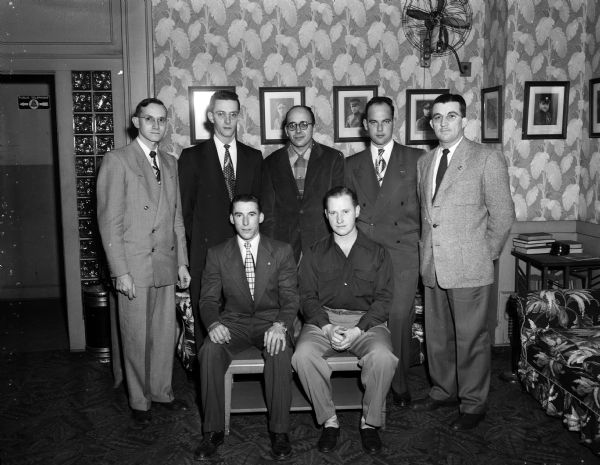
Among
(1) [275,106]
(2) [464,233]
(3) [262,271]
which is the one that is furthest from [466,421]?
(1) [275,106]

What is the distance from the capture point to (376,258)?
326 cm

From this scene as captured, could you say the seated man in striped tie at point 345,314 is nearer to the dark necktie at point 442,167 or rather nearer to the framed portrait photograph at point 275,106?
the dark necktie at point 442,167

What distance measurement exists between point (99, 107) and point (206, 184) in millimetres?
1657

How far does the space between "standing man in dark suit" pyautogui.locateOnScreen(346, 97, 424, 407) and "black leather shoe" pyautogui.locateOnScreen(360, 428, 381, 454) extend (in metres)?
0.59

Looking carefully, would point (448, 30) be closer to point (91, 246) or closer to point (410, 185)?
point (410, 185)

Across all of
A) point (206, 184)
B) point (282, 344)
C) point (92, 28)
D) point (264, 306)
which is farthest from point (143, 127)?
point (92, 28)

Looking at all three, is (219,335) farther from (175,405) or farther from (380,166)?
(380,166)

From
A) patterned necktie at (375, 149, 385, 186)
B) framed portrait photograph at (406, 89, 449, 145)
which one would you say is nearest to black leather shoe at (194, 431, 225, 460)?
patterned necktie at (375, 149, 385, 186)

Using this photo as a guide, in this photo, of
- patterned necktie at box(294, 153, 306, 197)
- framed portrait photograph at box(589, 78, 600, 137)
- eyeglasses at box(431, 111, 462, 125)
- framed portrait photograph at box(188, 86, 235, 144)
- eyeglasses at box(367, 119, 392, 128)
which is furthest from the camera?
framed portrait photograph at box(188, 86, 235, 144)

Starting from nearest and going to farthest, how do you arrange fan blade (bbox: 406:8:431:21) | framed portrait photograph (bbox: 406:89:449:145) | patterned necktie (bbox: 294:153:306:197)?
patterned necktie (bbox: 294:153:306:197), fan blade (bbox: 406:8:431:21), framed portrait photograph (bbox: 406:89:449:145)

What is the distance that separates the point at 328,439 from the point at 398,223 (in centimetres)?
133

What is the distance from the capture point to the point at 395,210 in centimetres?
348

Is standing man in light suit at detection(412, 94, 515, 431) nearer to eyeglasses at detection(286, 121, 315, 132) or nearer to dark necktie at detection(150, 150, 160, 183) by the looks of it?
eyeglasses at detection(286, 121, 315, 132)

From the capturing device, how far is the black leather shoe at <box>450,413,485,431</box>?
10.5ft
